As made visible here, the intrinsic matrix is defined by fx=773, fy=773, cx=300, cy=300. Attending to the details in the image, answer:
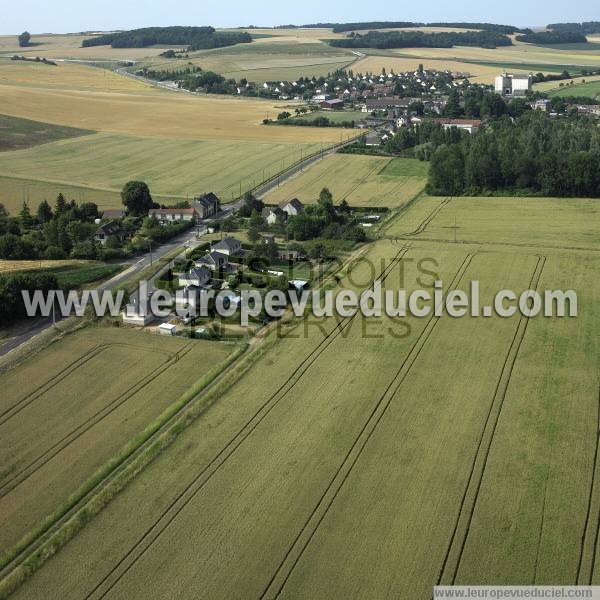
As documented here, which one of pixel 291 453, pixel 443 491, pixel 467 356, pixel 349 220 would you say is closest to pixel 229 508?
pixel 291 453

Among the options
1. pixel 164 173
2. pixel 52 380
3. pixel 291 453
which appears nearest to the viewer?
pixel 291 453

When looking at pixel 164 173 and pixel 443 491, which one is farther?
pixel 164 173

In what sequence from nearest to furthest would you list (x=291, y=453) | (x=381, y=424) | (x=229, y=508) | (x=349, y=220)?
(x=229, y=508) → (x=291, y=453) → (x=381, y=424) → (x=349, y=220)

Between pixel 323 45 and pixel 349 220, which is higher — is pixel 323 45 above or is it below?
above

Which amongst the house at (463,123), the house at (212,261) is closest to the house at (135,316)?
the house at (212,261)

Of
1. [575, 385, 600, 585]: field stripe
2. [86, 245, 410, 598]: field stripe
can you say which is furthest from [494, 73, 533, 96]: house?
[575, 385, 600, 585]: field stripe

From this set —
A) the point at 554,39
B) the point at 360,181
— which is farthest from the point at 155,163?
the point at 554,39

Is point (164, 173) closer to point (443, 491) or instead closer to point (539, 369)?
Answer: point (539, 369)

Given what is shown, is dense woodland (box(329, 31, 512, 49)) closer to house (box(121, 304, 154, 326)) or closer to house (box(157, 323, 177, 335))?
house (box(121, 304, 154, 326))
